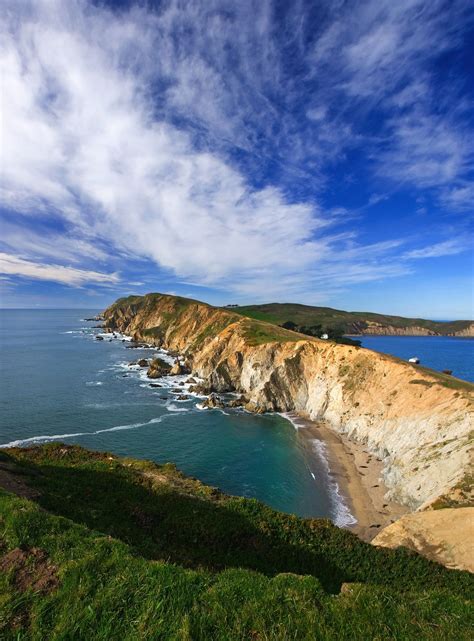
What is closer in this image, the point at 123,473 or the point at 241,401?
the point at 123,473

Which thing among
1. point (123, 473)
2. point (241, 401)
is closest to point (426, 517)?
point (123, 473)

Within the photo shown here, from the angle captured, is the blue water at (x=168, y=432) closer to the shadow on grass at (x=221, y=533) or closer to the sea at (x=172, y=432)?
the sea at (x=172, y=432)

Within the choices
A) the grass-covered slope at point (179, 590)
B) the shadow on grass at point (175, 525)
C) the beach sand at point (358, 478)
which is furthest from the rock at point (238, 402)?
the grass-covered slope at point (179, 590)

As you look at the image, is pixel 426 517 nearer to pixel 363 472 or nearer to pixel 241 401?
pixel 363 472

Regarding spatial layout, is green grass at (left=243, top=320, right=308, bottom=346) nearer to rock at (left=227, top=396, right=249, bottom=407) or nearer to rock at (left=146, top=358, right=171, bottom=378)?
rock at (left=227, top=396, right=249, bottom=407)

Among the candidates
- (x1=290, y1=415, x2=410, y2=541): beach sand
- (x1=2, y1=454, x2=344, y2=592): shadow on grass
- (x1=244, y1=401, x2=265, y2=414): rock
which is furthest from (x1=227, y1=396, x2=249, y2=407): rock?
(x1=2, y1=454, x2=344, y2=592): shadow on grass
